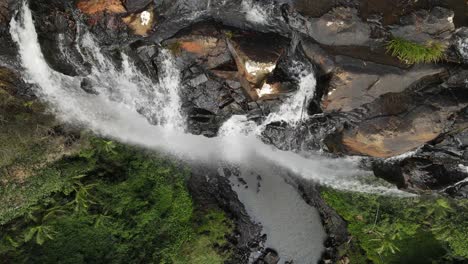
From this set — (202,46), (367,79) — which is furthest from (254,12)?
(367,79)

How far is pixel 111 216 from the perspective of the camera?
9.45 metres

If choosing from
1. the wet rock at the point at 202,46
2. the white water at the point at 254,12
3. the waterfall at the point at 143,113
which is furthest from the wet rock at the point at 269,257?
→ the white water at the point at 254,12

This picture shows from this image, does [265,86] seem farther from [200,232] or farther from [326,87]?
[200,232]

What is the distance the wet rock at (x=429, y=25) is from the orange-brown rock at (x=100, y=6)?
537 centimetres

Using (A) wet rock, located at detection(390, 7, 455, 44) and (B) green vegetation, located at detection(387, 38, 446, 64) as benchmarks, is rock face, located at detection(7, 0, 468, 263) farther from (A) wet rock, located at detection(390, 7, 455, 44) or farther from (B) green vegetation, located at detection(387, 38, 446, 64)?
(B) green vegetation, located at detection(387, 38, 446, 64)

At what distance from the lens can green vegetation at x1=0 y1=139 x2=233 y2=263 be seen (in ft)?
29.1

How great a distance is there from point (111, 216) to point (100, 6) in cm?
484

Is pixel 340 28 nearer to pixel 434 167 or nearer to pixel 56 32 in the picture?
pixel 434 167

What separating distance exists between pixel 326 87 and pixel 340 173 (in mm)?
3434

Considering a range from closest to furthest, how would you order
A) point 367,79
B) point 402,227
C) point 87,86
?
1. point 367,79
2. point 87,86
3. point 402,227

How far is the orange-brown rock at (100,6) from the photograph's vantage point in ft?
24.5

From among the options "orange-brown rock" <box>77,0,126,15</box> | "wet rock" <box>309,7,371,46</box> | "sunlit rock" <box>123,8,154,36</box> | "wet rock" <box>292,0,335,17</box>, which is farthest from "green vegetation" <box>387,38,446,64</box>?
"orange-brown rock" <box>77,0,126,15</box>

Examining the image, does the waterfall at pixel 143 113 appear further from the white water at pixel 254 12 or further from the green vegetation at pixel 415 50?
the green vegetation at pixel 415 50

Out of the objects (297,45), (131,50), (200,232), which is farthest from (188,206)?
(297,45)
